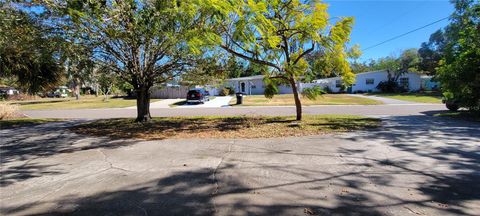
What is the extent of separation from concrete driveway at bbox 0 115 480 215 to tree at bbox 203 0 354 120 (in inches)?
128

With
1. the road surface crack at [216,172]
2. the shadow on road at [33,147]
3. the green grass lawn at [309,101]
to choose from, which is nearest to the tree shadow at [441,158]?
the road surface crack at [216,172]

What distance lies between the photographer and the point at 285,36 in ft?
37.8

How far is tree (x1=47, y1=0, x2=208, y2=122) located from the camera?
7.16 meters

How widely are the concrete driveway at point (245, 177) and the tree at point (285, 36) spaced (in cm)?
324

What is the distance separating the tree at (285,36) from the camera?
8250 millimetres

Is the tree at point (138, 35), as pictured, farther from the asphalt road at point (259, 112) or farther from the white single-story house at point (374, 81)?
the white single-story house at point (374, 81)

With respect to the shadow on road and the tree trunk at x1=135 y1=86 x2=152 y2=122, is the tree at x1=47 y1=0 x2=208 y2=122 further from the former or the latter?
the shadow on road

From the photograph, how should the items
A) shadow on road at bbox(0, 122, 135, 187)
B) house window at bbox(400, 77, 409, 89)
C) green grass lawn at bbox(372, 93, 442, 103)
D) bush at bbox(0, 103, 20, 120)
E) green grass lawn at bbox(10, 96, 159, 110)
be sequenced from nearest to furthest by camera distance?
shadow on road at bbox(0, 122, 135, 187), bush at bbox(0, 103, 20, 120), green grass lawn at bbox(10, 96, 159, 110), green grass lawn at bbox(372, 93, 442, 103), house window at bbox(400, 77, 409, 89)

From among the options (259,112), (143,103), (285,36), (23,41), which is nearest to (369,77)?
(259,112)

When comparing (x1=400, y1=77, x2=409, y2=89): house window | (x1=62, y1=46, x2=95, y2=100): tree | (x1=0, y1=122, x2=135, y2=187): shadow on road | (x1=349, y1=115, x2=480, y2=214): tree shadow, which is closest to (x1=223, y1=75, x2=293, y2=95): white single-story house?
(x1=400, y1=77, x2=409, y2=89): house window

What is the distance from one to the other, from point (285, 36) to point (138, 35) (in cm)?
554

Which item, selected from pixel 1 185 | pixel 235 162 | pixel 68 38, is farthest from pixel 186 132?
pixel 1 185

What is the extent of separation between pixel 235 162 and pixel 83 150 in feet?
12.9

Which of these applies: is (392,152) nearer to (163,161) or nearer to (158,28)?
(163,161)
